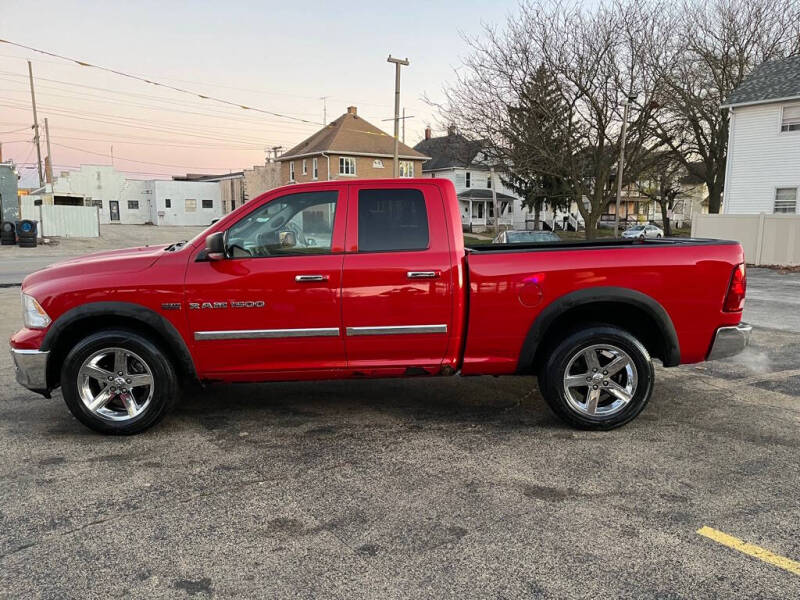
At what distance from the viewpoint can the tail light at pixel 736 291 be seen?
4602 mm

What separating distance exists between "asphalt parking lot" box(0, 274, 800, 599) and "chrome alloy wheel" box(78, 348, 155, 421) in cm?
23

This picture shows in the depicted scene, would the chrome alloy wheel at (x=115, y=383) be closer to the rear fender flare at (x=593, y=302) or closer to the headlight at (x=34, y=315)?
the headlight at (x=34, y=315)

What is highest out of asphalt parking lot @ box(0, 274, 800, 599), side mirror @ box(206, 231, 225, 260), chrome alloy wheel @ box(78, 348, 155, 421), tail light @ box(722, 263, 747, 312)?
side mirror @ box(206, 231, 225, 260)

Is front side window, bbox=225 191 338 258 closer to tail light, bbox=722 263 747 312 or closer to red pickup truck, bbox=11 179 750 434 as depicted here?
red pickup truck, bbox=11 179 750 434

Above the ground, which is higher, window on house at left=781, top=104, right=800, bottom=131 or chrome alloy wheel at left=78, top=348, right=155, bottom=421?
window on house at left=781, top=104, right=800, bottom=131

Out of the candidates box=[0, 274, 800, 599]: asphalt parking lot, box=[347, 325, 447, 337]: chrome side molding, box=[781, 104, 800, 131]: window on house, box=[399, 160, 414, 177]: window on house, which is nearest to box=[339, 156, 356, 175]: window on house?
box=[399, 160, 414, 177]: window on house

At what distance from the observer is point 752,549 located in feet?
9.87

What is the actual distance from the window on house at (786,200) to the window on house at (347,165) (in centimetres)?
3167

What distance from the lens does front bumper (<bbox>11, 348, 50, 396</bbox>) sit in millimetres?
4445

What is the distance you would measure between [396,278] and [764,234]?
64.5ft

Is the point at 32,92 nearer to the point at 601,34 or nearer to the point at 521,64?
the point at 521,64

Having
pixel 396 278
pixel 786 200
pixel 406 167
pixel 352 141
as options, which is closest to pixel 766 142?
pixel 786 200

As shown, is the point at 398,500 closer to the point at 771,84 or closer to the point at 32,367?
the point at 32,367

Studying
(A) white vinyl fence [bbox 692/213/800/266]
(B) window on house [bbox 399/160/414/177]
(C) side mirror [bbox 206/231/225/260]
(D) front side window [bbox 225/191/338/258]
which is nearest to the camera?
(C) side mirror [bbox 206/231/225/260]
